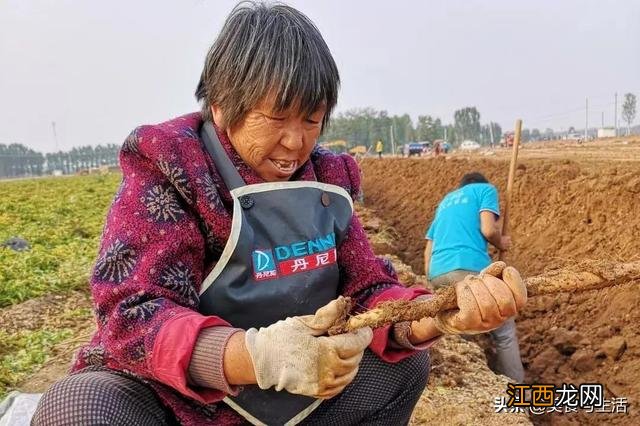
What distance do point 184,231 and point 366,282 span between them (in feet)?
2.15

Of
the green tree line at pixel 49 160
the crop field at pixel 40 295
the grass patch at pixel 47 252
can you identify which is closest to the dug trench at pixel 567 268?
the crop field at pixel 40 295

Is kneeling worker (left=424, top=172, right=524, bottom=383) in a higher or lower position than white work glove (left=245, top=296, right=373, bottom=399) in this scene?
lower

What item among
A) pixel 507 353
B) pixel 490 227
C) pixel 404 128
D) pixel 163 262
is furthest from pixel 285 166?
pixel 404 128

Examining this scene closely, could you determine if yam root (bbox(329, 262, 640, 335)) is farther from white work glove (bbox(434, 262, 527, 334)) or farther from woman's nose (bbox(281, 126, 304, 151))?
woman's nose (bbox(281, 126, 304, 151))

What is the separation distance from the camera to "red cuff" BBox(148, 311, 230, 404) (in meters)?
1.33

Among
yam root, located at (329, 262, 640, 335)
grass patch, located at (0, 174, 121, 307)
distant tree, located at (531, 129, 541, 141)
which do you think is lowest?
grass patch, located at (0, 174, 121, 307)

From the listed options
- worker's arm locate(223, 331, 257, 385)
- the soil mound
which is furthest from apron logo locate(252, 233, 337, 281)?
the soil mound

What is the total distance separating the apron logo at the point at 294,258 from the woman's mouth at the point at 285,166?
21cm

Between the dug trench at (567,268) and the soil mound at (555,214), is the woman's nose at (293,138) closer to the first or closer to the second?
the dug trench at (567,268)

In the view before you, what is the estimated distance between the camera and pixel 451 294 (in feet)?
4.92

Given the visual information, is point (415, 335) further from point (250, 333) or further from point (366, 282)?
point (250, 333)

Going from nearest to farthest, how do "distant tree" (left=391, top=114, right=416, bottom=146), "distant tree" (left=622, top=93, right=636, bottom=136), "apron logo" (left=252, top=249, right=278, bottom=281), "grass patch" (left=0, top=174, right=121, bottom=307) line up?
"apron logo" (left=252, top=249, right=278, bottom=281) → "grass patch" (left=0, top=174, right=121, bottom=307) → "distant tree" (left=622, top=93, right=636, bottom=136) → "distant tree" (left=391, top=114, right=416, bottom=146)

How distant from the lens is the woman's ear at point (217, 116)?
1.70 m

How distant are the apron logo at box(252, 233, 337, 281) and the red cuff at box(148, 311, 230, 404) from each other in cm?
31
